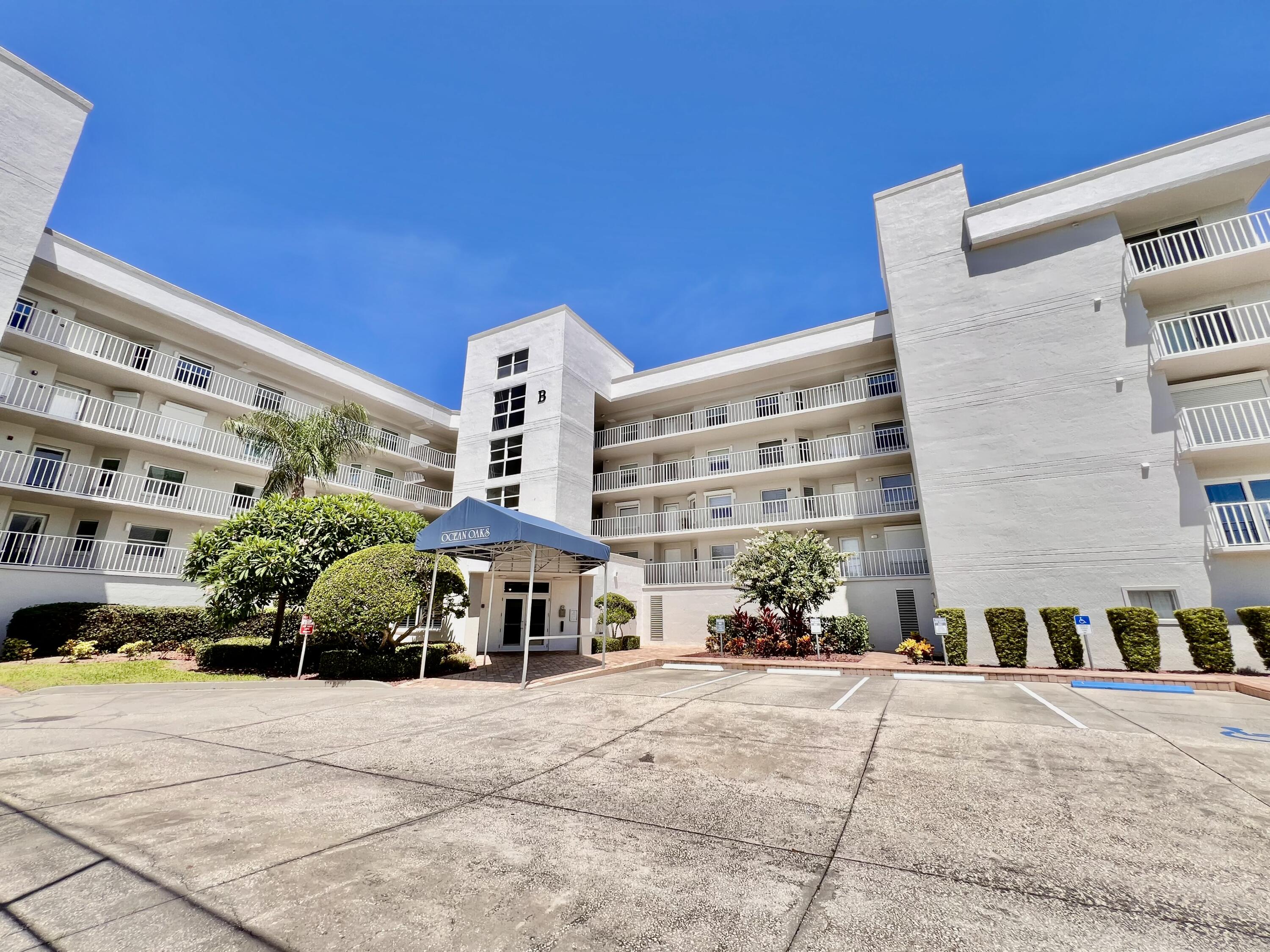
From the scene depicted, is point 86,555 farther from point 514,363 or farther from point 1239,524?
point 1239,524

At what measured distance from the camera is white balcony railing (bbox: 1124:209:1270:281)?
13.6 meters

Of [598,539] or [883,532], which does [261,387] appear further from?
[883,532]

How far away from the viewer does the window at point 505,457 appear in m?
24.5

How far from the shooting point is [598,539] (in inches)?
1007

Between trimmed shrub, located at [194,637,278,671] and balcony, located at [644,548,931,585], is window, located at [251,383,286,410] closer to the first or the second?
trimmed shrub, located at [194,637,278,671]

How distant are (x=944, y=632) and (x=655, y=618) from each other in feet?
38.7

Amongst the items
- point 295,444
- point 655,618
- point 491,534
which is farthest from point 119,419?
point 655,618

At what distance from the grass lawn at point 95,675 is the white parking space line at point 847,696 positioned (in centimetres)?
1249

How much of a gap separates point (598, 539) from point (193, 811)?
21714mm

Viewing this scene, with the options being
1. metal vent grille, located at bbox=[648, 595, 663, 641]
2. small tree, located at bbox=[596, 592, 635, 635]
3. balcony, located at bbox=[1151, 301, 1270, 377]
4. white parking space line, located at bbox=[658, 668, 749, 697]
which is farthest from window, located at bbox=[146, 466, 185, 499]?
balcony, located at bbox=[1151, 301, 1270, 377]

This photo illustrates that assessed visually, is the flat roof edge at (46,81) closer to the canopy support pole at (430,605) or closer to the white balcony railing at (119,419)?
the white balcony railing at (119,419)

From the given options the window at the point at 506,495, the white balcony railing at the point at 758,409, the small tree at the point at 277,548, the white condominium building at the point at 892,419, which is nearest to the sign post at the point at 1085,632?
the white condominium building at the point at 892,419

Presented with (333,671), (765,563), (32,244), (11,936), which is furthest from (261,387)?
(11,936)

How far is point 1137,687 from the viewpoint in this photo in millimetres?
10461
